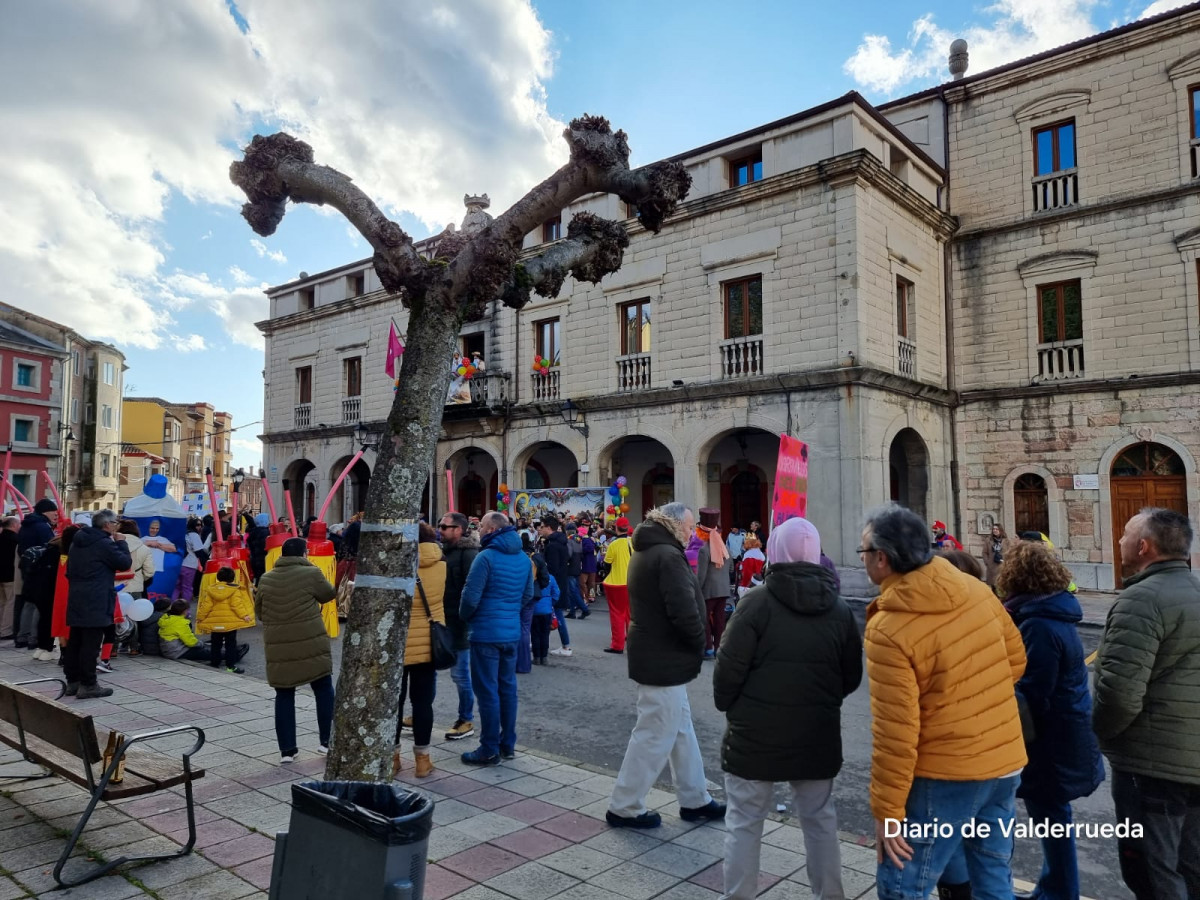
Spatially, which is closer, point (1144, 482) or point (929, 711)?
point (929, 711)

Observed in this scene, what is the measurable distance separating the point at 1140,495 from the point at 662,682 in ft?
49.6

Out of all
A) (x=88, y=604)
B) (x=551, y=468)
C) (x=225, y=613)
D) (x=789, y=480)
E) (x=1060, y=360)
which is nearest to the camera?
(x=88, y=604)

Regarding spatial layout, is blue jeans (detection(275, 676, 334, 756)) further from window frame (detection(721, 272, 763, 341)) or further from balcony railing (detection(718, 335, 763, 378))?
window frame (detection(721, 272, 763, 341))

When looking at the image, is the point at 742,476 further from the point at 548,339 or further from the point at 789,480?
the point at 789,480

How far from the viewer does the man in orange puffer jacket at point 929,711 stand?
2742mm

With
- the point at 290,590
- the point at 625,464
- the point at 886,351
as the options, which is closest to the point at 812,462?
the point at 886,351

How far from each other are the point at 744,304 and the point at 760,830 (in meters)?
14.5

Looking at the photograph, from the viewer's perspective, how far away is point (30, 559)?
985 cm

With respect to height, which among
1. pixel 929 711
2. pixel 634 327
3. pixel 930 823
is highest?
pixel 634 327

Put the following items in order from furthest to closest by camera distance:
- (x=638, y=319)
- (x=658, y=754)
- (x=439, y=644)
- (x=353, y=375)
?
1. (x=353, y=375)
2. (x=638, y=319)
3. (x=439, y=644)
4. (x=658, y=754)

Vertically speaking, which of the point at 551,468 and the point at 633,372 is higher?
the point at 633,372

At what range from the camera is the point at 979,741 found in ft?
9.11

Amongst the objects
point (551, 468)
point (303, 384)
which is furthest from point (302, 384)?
point (551, 468)

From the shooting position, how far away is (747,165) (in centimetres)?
1741
